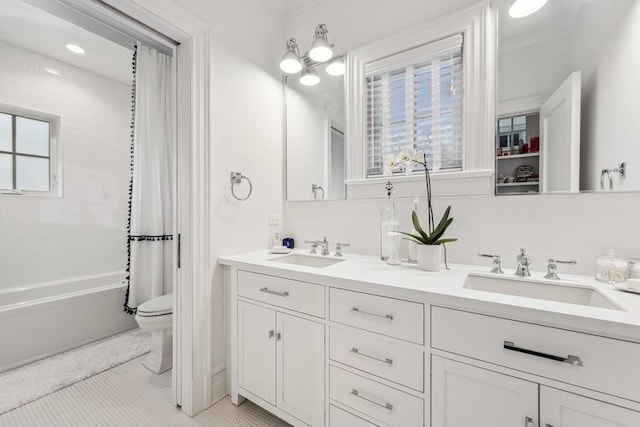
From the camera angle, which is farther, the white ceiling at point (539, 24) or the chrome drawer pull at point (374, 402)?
the white ceiling at point (539, 24)

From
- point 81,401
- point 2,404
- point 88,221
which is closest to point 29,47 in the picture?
point 88,221

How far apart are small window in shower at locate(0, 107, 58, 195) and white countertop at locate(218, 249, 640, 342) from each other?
2.49 metres

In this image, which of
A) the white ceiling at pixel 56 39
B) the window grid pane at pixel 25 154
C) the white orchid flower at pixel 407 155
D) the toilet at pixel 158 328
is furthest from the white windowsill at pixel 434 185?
the window grid pane at pixel 25 154

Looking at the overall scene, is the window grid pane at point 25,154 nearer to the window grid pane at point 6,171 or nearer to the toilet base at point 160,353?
the window grid pane at point 6,171

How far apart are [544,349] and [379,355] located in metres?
0.53

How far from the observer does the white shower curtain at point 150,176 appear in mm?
2141

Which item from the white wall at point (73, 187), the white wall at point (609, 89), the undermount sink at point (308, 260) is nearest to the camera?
the white wall at point (609, 89)

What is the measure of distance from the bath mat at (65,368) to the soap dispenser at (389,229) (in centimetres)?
211

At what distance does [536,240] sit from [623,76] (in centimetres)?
76

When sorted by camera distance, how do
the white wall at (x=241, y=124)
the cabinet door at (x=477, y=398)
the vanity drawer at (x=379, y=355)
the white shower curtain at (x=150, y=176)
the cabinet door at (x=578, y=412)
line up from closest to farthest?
the cabinet door at (x=578, y=412) < the cabinet door at (x=477, y=398) < the vanity drawer at (x=379, y=355) < the white wall at (x=241, y=124) < the white shower curtain at (x=150, y=176)

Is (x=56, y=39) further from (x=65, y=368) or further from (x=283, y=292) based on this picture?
(x=283, y=292)

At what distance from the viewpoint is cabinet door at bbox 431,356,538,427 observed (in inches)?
31.3

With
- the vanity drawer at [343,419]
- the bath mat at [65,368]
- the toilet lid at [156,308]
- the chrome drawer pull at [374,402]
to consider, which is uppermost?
the toilet lid at [156,308]

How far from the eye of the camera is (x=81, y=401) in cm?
154
